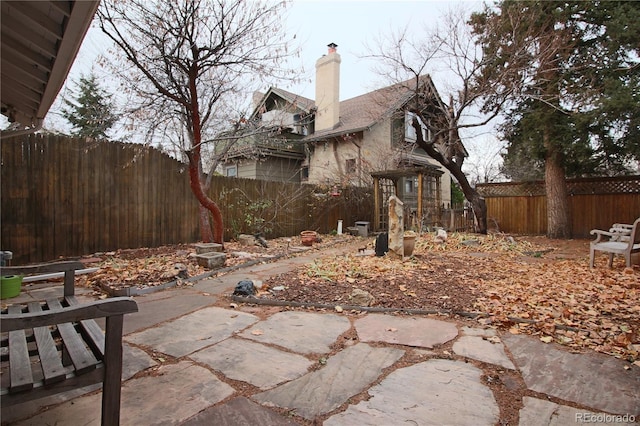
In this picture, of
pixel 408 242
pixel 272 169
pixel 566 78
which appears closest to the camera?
pixel 408 242

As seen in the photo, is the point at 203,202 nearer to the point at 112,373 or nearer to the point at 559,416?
the point at 112,373

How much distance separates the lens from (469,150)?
1792 cm

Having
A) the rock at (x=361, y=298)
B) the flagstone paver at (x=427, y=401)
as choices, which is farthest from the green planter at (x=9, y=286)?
the flagstone paver at (x=427, y=401)

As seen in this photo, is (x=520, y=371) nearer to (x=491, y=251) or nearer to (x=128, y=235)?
(x=491, y=251)

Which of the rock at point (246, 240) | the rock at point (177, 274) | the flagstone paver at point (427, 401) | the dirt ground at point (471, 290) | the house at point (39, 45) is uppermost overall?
the house at point (39, 45)

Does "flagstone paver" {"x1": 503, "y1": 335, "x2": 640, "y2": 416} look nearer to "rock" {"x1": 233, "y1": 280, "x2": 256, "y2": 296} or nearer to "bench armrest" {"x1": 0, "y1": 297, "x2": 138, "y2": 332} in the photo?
"bench armrest" {"x1": 0, "y1": 297, "x2": 138, "y2": 332}

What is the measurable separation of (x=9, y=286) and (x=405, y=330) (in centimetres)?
391

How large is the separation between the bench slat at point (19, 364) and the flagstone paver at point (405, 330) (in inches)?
73.6

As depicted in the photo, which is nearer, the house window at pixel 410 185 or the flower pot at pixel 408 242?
the flower pot at pixel 408 242

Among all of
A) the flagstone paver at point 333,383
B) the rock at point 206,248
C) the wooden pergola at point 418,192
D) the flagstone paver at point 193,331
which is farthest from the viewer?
the wooden pergola at point 418,192

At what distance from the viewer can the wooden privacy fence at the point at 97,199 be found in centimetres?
451

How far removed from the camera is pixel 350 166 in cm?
1311

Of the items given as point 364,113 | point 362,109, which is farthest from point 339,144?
→ point 362,109

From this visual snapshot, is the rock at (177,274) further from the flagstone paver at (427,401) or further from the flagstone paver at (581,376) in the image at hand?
the flagstone paver at (581,376)
